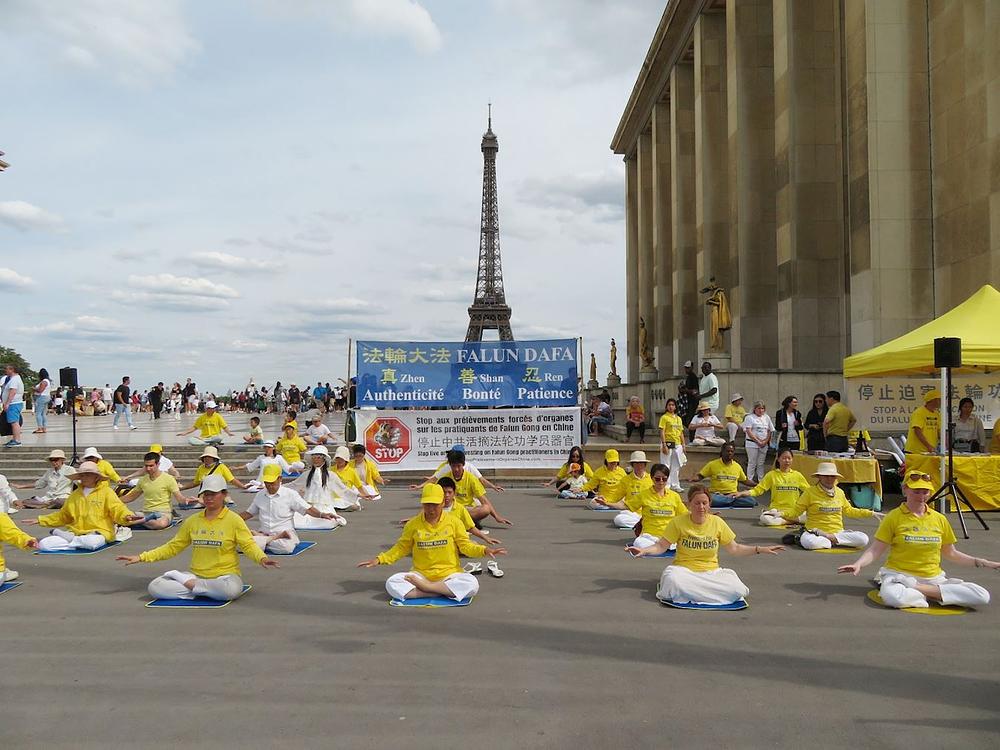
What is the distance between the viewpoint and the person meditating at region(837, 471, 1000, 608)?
7.87m

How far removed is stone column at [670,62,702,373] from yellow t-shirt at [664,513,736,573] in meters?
31.8

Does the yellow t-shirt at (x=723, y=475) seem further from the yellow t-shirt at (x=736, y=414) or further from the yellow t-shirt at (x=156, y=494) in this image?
the yellow t-shirt at (x=156, y=494)

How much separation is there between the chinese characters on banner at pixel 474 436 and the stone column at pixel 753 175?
42.1 ft

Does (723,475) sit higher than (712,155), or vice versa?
(712,155)

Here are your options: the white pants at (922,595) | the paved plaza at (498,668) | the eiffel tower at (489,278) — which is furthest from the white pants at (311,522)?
the eiffel tower at (489,278)

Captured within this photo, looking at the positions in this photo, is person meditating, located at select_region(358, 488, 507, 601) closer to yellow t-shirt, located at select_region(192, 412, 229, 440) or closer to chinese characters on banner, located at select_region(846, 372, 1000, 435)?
chinese characters on banner, located at select_region(846, 372, 1000, 435)

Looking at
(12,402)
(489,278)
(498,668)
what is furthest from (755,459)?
(489,278)

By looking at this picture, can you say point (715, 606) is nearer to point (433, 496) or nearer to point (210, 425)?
point (433, 496)

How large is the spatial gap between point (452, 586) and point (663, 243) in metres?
39.1

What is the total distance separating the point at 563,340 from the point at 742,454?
482cm

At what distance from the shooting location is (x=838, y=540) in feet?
36.5

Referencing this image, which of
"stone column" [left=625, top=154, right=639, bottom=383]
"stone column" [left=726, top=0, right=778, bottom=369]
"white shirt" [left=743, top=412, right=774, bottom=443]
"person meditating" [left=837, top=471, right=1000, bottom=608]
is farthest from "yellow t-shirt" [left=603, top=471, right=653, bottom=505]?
"stone column" [left=625, top=154, right=639, bottom=383]

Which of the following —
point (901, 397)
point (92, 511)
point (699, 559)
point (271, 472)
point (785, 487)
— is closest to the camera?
point (699, 559)

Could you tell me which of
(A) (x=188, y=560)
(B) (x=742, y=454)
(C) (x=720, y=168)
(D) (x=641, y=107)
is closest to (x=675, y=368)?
(C) (x=720, y=168)
